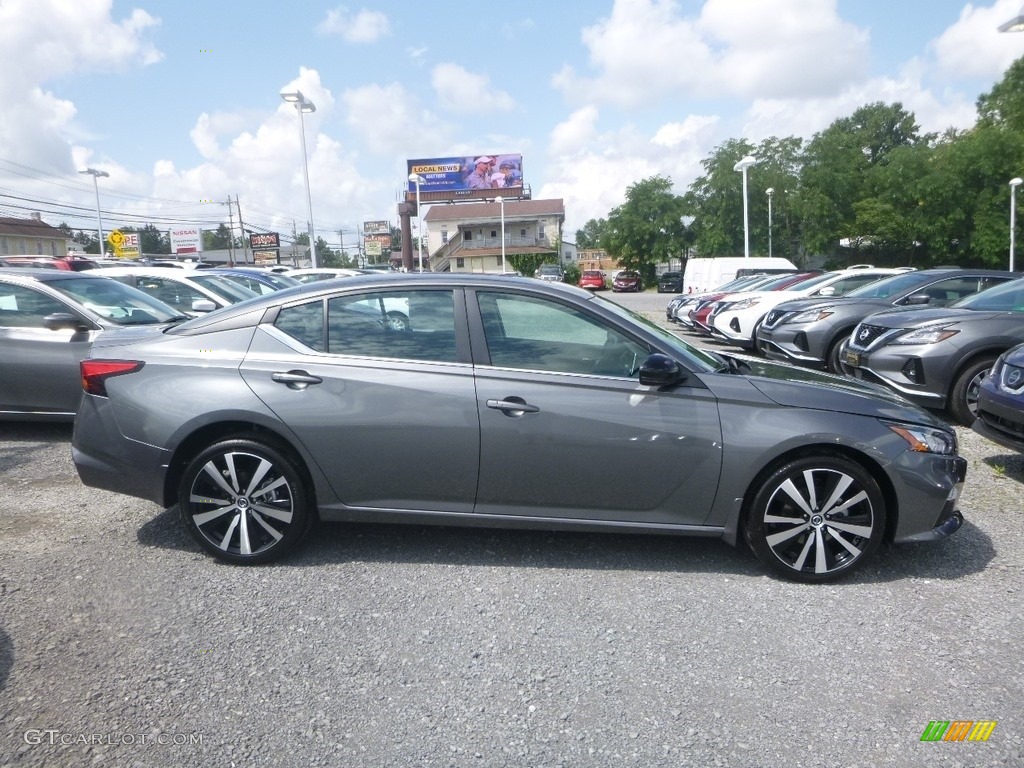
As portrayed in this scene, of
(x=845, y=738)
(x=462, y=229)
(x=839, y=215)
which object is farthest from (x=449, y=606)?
(x=462, y=229)

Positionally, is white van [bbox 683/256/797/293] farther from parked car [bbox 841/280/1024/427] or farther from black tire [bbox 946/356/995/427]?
black tire [bbox 946/356/995/427]

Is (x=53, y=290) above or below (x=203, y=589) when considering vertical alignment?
above

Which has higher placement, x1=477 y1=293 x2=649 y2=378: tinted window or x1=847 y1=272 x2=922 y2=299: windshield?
x1=847 y1=272 x2=922 y2=299: windshield

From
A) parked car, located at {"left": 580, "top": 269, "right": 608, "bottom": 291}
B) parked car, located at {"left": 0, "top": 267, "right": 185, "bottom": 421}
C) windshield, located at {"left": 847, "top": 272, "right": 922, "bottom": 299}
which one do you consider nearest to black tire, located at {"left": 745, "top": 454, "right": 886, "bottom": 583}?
parked car, located at {"left": 0, "top": 267, "right": 185, "bottom": 421}

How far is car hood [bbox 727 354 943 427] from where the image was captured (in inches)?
155

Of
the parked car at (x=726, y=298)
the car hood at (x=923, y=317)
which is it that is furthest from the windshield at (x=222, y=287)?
the parked car at (x=726, y=298)

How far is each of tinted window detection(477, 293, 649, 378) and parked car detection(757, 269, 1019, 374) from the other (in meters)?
6.35

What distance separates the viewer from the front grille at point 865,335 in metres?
8.17

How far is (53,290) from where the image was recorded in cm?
690

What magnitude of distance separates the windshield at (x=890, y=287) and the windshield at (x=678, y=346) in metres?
7.48

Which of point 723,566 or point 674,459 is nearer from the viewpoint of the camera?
point 674,459

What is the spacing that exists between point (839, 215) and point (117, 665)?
50915 millimetres

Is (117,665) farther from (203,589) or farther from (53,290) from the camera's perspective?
(53,290)

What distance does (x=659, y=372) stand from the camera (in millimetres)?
3867
